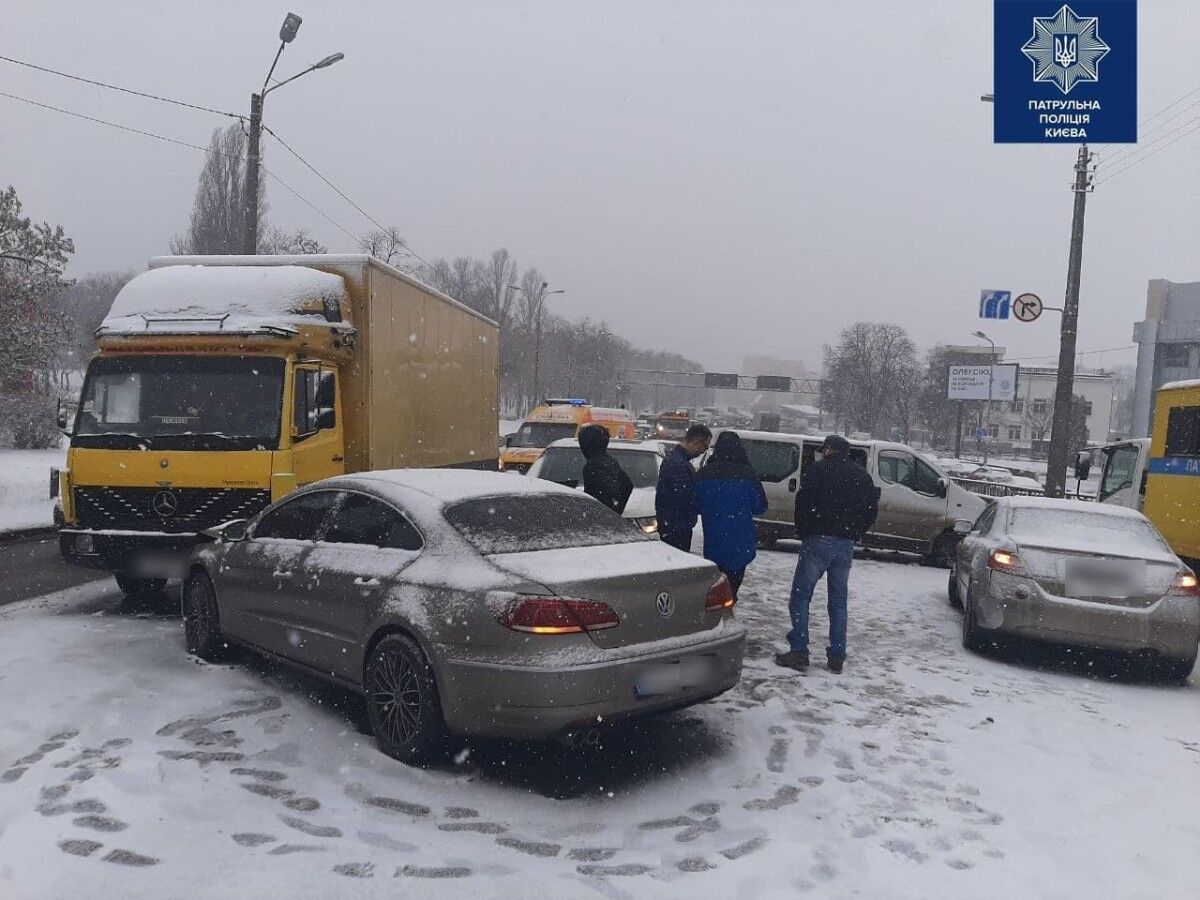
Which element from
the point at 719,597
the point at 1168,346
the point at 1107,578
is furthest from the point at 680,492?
the point at 1168,346

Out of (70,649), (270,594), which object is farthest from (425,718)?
(70,649)

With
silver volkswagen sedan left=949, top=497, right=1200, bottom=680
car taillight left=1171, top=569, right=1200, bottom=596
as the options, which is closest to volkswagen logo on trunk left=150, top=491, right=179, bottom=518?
silver volkswagen sedan left=949, top=497, right=1200, bottom=680

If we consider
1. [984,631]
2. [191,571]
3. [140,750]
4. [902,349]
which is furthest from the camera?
[902,349]

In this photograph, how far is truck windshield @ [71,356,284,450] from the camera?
7781 mm

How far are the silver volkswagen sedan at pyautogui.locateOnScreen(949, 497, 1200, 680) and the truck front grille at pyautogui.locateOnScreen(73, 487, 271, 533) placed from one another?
6.07 m

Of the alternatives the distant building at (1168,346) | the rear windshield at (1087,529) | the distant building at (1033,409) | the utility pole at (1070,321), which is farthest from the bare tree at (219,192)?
the distant building at (1033,409)

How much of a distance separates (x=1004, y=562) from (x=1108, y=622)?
0.85m

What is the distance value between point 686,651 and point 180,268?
6.95 metres

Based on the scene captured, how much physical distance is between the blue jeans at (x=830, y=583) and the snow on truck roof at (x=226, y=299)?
4.95 meters

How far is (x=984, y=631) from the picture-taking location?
757 cm

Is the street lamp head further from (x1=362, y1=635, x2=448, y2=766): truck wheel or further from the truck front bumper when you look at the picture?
(x1=362, y1=635, x2=448, y2=766): truck wheel

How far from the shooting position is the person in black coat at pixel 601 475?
7.21m

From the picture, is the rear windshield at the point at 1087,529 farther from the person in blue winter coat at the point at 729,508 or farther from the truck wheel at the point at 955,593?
the person in blue winter coat at the point at 729,508

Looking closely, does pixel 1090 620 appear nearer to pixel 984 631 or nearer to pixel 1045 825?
pixel 984 631
